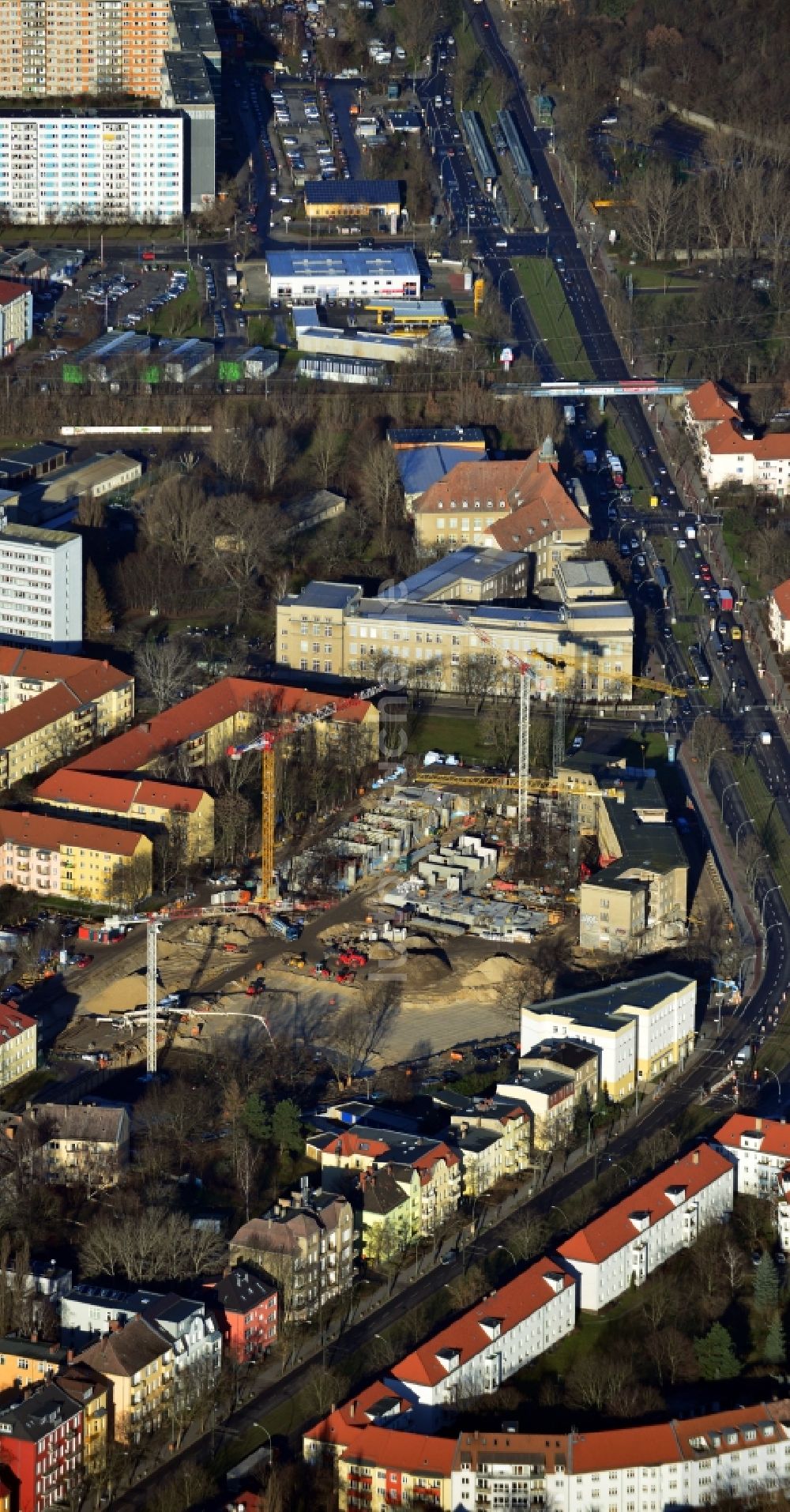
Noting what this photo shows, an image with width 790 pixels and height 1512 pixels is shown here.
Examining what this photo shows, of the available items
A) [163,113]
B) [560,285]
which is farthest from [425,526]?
[163,113]

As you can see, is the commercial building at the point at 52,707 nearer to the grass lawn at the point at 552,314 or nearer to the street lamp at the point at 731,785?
the street lamp at the point at 731,785

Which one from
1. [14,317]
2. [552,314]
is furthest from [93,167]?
[552,314]

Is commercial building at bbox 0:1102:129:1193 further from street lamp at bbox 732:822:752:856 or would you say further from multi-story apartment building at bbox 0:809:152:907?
street lamp at bbox 732:822:752:856

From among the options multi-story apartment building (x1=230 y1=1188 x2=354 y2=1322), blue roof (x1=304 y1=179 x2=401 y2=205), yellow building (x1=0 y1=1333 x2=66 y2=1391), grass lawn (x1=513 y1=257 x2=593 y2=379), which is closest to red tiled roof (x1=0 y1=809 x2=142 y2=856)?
multi-story apartment building (x1=230 y1=1188 x2=354 y2=1322)

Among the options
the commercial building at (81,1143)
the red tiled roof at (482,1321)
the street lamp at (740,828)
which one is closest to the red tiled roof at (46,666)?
the street lamp at (740,828)

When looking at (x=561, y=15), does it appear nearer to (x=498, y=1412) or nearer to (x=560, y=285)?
(x=560, y=285)

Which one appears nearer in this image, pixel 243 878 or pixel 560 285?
pixel 243 878

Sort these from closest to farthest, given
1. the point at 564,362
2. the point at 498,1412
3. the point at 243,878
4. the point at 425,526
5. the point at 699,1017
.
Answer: the point at 498,1412 < the point at 699,1017 < the point at 243,878 < the point at 425,526 < the point at 564,362
